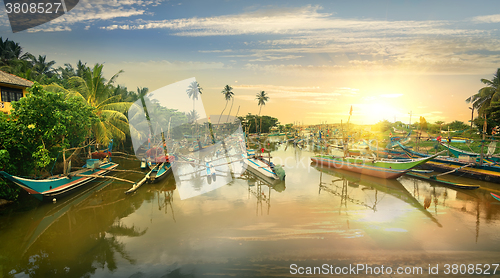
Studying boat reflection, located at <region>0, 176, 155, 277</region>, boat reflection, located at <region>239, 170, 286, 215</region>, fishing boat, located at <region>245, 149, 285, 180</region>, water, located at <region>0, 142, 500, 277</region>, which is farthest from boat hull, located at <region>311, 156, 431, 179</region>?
boat reflection, located at <region>0, 176, 155, 277</region>

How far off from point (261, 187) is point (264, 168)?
1.85 metres

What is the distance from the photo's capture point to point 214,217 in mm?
9633

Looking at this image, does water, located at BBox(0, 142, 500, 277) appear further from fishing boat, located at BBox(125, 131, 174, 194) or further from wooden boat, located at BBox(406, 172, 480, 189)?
fishing boat, located at BBox(125, 131, 174, 194)

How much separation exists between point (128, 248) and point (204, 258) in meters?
2.71

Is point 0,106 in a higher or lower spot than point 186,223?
higher

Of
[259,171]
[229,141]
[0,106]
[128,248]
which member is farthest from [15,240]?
[229,141]

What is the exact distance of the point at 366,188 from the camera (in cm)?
1404

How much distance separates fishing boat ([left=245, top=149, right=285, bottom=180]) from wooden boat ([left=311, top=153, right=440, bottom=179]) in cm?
626

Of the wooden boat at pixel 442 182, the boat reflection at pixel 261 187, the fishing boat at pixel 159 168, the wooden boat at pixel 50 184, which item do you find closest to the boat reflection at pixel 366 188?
the wooden boat at pixel 442 182

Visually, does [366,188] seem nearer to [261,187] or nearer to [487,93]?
[261,187]

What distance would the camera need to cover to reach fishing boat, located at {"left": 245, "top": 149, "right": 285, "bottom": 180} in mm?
14323

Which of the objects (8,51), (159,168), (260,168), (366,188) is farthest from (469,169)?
(8,51)

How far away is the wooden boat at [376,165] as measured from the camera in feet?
46.9

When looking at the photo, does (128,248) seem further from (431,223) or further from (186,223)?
(431,223)
